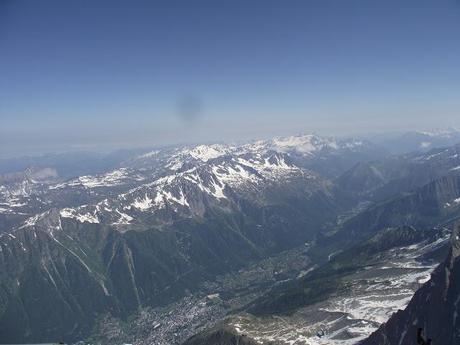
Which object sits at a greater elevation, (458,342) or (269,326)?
(458,342)

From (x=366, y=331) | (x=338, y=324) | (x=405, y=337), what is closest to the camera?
(x=405, y=337)

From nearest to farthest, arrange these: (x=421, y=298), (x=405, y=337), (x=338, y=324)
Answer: (x=405, y=337), (x=421, y=298), (x=338, y=324)

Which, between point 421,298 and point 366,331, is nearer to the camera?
point 421,298

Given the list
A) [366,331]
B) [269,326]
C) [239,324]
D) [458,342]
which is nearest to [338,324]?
[366,331]

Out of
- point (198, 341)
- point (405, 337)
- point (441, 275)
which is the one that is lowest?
point (198, 341)

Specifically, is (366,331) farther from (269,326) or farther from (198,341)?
(198,341)

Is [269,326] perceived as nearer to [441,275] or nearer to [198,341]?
[198,341]
